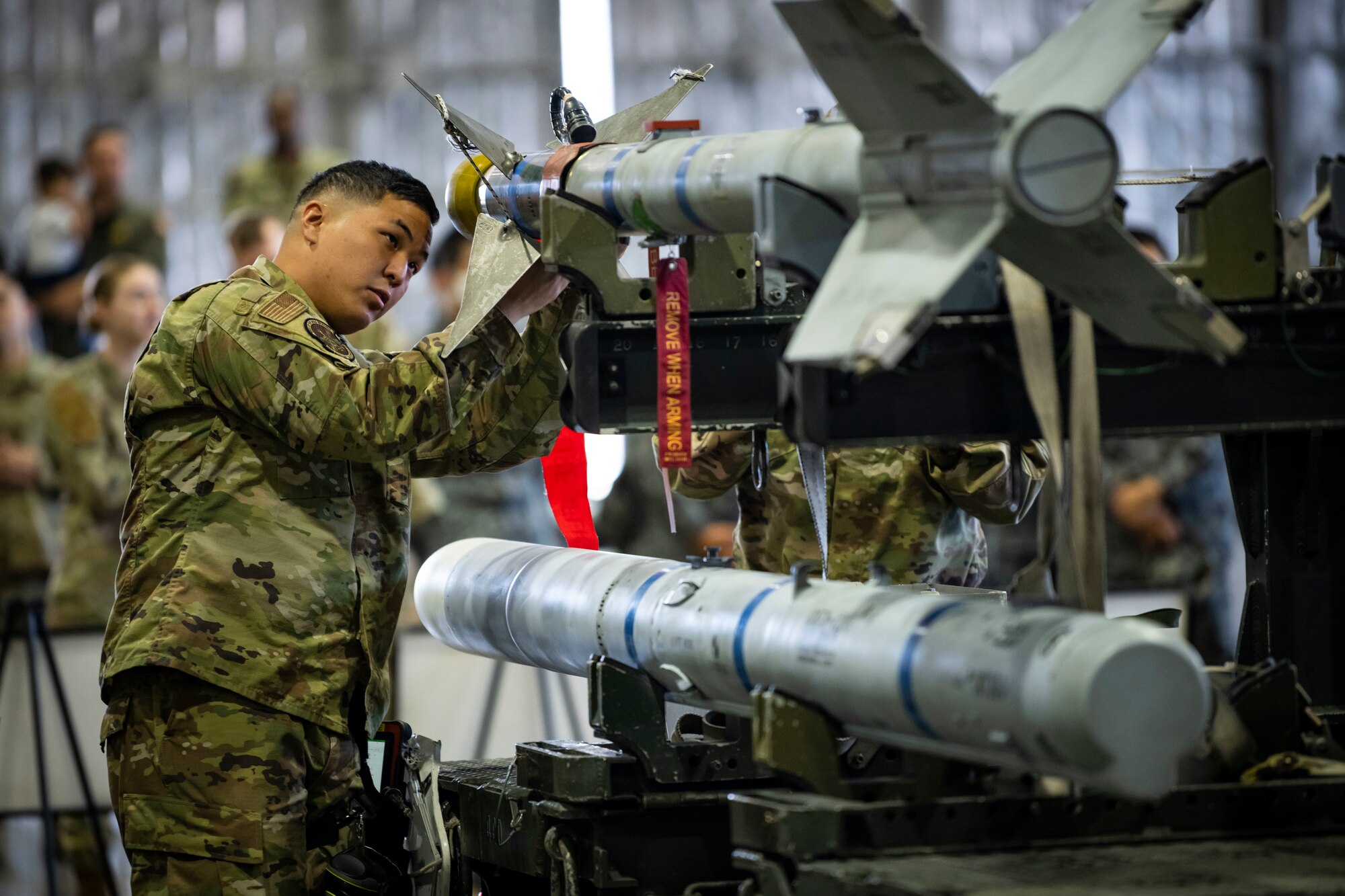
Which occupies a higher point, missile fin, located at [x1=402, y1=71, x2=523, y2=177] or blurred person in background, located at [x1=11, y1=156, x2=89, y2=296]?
blurred person in background, located at [x1=11, y1=156, x2=89, y2=296]

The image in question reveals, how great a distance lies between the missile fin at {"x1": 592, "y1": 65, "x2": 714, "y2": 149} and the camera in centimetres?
315

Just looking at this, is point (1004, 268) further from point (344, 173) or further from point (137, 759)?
point (137, 759)

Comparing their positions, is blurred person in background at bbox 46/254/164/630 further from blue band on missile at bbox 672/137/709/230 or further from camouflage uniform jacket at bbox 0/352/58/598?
blue band on missile at bbox 672/137/709/230

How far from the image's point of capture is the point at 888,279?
2.31 meters

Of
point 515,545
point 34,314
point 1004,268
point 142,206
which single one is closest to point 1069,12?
point 142,206

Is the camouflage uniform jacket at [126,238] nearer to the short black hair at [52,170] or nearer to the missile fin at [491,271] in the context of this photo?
the short black hair at [52,170]

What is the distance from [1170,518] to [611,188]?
18.2 ft

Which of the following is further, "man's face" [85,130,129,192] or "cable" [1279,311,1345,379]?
"man's face" [85,130,129,192]

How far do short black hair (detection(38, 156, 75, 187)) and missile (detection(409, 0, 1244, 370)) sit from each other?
283 inches

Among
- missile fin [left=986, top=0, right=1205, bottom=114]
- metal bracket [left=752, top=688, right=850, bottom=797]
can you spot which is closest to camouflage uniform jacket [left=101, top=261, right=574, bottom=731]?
metal bracket [left=752, top=688, right=850, bottom=797]

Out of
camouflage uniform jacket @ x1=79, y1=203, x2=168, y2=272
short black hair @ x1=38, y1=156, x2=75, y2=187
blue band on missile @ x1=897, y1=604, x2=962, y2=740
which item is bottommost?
blue band on missile @ x1=897, y1=604, x2=962, y2=740

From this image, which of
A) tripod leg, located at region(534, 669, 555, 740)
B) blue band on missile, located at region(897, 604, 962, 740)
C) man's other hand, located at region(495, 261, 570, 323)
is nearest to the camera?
blue band on missile, located at region(897, 604, 962, 740)

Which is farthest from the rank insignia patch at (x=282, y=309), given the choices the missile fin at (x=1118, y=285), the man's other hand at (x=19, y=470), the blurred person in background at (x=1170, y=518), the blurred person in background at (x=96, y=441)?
the blurred person in background at (x=1170, y=518)

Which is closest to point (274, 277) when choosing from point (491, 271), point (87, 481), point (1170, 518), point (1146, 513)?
point (491, 271)
